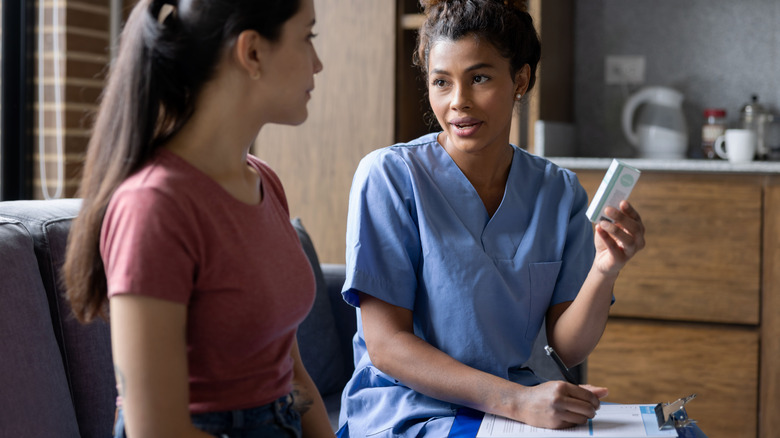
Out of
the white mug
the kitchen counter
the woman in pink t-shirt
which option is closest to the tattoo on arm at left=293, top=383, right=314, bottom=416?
the woman in pink t-shirt

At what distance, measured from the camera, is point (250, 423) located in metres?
0.81

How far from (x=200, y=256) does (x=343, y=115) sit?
5.84 feet

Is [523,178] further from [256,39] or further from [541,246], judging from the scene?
[256,39]

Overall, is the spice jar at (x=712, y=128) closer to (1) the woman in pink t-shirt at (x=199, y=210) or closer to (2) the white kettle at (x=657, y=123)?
(2) the white kettle at (x=657, y=123)

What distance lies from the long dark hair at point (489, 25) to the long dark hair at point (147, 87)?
0.49 meters

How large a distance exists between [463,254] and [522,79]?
32 cm

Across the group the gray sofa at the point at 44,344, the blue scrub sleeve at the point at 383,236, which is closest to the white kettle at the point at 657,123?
the blue scrub sleeve at the point at 383,236

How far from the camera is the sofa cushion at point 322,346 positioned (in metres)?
1.67

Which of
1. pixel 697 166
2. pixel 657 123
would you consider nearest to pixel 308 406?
pixel 697 166

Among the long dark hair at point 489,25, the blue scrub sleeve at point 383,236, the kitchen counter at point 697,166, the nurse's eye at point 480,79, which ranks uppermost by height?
the long dark hair at point 489,25

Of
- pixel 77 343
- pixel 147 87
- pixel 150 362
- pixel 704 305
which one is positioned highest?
pixel 147 87

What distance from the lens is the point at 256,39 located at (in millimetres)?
793

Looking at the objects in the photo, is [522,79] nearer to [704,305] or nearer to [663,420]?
[663,420]

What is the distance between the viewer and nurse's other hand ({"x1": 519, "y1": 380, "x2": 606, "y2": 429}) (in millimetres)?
1044
